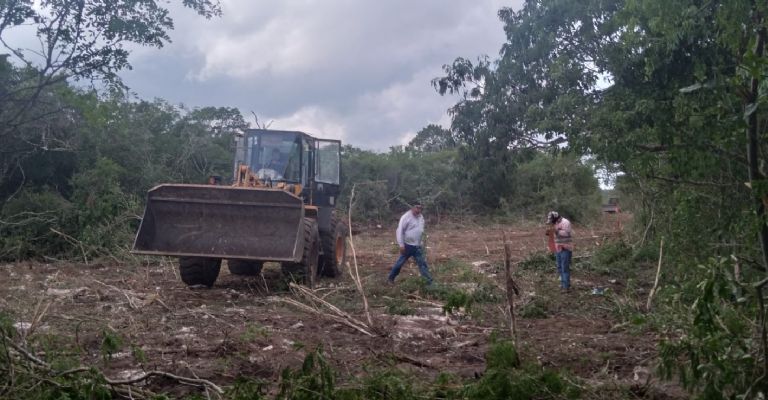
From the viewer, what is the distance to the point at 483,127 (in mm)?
21062

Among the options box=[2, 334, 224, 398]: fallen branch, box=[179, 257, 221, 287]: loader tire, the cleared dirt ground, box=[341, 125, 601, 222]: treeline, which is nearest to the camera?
box=[2, 334, 224, 398]: fallen branch

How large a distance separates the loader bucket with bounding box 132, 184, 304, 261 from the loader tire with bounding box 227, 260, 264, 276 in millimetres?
1575

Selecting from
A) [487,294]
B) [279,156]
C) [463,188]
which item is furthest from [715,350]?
[463,188]

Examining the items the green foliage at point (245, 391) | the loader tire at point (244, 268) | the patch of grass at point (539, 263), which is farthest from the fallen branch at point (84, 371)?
the patch of grass at point (539, 263)

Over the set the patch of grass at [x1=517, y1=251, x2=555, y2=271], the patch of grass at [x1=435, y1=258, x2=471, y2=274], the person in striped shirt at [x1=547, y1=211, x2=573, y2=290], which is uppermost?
the person in striped shirt at [x1=547, y1=211, x2=573, y2=290]

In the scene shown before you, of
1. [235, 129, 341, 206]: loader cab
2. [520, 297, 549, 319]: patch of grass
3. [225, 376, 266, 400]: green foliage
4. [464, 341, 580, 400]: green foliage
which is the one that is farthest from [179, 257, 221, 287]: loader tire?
[464, 341, 580, 400]: green foliage

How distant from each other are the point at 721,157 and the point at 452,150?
30.8 metres

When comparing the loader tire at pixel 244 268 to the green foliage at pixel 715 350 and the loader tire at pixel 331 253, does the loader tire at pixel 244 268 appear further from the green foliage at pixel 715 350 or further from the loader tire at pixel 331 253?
the green foliage at pixel 715 350

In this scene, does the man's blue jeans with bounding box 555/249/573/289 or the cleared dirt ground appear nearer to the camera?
the cleared dirt ground

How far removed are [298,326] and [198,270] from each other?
3.25 m

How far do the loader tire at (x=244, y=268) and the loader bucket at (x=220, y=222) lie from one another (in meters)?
1.58

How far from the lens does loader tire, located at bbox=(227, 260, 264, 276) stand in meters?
12.2

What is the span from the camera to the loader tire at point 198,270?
1125 cm

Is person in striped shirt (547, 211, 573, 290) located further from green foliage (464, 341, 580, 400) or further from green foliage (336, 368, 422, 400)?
green foliage (336, 368, 422, 400)
